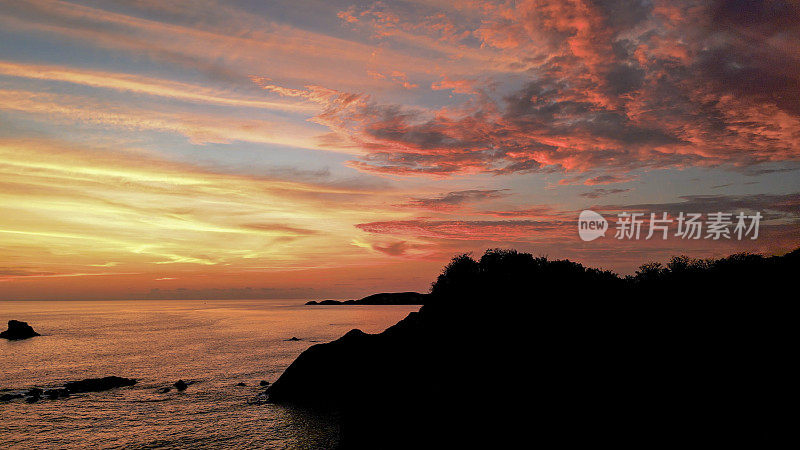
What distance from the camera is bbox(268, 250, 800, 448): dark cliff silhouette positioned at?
2797 centimetres

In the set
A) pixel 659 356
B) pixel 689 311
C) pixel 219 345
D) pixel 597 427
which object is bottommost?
pixel 219 345

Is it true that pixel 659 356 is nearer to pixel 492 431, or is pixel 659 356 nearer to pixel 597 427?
pixel 597 427

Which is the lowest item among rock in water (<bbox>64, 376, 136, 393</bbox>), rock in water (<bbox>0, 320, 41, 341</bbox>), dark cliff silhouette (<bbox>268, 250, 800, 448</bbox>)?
rock in water (<bbox>0, 320, 41, 341</bbox>)

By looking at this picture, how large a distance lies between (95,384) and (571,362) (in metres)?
51.6

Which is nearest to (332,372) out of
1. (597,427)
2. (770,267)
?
(597,427)

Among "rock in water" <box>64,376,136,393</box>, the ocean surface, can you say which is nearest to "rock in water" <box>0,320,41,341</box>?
the ocean surface

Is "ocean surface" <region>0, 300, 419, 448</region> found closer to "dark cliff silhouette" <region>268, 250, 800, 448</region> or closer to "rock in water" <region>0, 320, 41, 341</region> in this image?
"dark cliff silhouette" <region>268, 250, 800, 448</region>

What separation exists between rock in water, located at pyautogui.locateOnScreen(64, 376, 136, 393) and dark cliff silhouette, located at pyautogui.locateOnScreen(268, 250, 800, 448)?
848 inches

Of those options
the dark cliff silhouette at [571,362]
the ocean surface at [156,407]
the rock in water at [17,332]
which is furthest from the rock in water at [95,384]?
the rock in water at [17,332]

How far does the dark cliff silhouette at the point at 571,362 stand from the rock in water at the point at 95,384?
21.5 m

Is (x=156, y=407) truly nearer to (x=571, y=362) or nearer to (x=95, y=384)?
(x=95, y=384)

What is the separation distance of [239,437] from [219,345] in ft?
200

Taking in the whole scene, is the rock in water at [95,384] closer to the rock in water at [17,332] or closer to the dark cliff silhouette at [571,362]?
the dark cliff silhouette at [571,362]

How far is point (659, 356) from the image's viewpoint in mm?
32906
